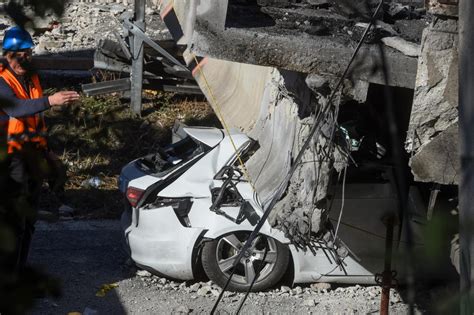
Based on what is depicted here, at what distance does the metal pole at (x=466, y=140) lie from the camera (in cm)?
204

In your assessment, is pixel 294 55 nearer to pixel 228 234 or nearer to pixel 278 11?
pixel 278 11

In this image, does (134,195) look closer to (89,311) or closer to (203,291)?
(203,291)

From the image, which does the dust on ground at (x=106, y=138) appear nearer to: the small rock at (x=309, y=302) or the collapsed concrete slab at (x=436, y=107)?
the small rock at (x=309, y=302)

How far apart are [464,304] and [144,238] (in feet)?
21.2

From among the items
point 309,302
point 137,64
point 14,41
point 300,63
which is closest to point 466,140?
point 14,41

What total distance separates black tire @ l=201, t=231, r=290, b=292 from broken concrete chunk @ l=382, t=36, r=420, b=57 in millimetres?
3106

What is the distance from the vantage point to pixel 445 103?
190 inches

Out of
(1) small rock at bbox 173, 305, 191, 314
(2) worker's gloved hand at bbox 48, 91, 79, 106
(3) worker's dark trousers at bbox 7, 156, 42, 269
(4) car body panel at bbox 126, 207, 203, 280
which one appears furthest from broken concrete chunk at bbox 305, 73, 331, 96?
(3) worker's dark trousers at bbox 7, 156, 42, 269

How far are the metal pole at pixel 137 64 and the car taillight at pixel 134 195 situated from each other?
14.6ft

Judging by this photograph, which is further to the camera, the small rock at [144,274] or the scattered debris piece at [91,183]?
the scattered debris piece at [91,183]

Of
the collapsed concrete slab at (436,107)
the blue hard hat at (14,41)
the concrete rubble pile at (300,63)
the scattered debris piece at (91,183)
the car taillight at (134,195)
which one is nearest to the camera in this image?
the blue hard hat at (14,41)

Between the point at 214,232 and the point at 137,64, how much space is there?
5.15m

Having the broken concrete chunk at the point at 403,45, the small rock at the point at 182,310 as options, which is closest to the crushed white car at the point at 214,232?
the small rock at the point at 182,310

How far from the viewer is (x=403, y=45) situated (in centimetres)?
533
